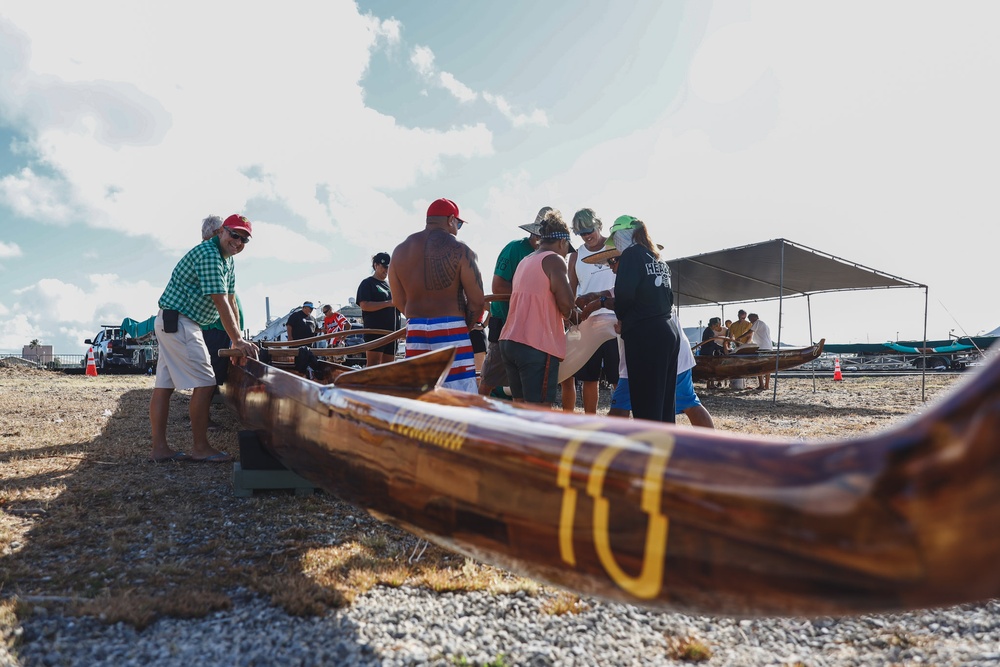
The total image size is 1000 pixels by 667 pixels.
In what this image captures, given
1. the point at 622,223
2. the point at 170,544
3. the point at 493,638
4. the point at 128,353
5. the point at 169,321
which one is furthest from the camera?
the point at 128,353

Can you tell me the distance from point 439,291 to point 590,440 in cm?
227

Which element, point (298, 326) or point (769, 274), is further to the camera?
point (769, 274)

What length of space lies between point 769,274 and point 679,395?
9192 mm

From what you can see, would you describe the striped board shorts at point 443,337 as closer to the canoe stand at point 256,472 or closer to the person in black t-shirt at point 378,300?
the canoe stand at point 256,472

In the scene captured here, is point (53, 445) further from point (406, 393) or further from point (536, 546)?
point (536, 546)

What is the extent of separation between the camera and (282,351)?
5.71 metres

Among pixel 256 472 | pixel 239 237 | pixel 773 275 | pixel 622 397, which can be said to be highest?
pixel 773 275

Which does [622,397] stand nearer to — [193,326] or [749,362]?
[193,326]

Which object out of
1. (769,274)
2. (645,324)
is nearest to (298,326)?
(645,324)

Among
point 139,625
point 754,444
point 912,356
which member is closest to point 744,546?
point 754,444

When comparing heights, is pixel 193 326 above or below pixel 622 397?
above

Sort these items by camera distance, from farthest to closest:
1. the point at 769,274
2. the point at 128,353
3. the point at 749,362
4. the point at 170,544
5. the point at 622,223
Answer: the point at 128,353 → the point at 769,274 → the point at 749,362 → the point at 622,223 → the point at 170,544

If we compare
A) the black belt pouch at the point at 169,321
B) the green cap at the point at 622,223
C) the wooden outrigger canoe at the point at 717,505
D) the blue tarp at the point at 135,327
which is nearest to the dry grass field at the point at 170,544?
the wooden outrigger canoe at the point at 717,505

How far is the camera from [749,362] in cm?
1099
